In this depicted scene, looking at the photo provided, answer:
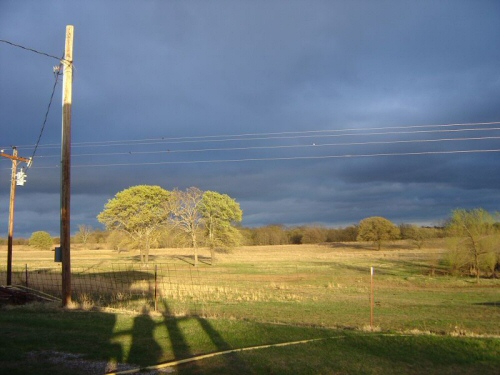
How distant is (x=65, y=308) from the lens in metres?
14.7

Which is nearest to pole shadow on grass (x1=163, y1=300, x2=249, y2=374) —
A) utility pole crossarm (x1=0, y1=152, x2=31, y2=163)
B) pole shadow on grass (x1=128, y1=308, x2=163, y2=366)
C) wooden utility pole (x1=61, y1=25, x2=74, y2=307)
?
pole shadow on grass (x1=128, y1=308, x2=163, y2=366)

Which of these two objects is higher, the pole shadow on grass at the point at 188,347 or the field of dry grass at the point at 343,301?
the pole shadow on grass at the point at 188,347

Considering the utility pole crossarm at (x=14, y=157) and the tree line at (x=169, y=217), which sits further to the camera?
the tree line at (x=169, y=217)

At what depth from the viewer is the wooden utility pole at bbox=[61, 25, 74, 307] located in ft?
49.1

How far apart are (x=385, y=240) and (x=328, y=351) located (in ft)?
288

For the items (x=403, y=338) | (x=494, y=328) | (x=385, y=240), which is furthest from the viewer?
(x=385, y=240)

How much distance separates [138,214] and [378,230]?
162 feet

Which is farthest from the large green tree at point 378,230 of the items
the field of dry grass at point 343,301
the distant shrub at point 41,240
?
the distant shrub at point 41,240

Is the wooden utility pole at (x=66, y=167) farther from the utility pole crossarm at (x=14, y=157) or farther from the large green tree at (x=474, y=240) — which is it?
the large green tree at (x=474, y=240)

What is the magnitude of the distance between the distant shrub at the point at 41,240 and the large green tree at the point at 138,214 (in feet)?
131

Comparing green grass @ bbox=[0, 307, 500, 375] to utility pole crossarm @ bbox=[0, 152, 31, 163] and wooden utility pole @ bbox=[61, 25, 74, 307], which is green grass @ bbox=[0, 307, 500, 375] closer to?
wooden utility pole @ bbox=[61, 25, 74, 307]

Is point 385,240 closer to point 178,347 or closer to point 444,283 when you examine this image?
point 444,283

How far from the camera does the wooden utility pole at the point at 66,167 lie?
1496cm

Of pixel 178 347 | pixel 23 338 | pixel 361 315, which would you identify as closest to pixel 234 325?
pixel 178 347
